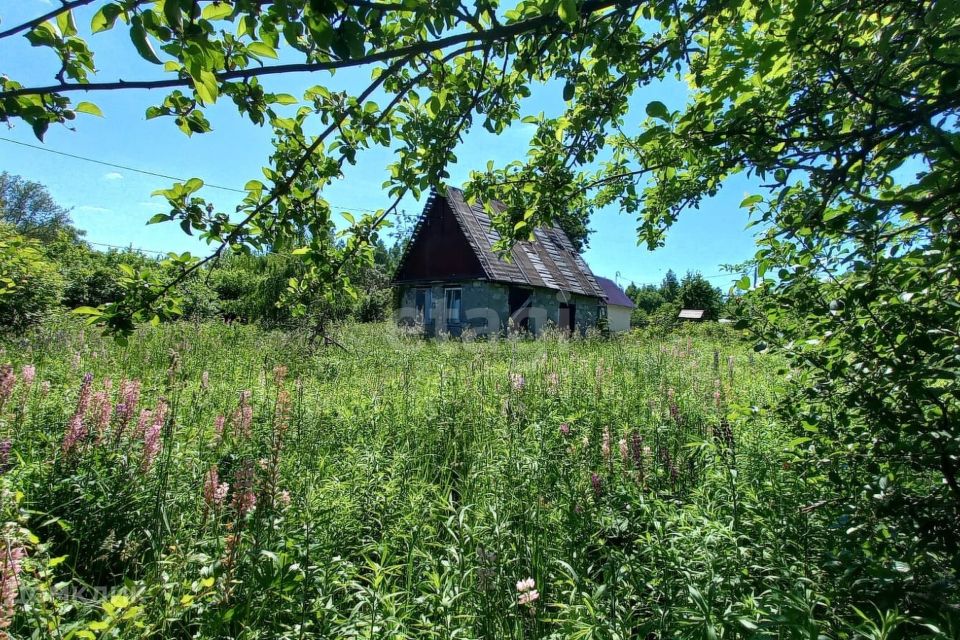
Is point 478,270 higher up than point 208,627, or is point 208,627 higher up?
point 478,270

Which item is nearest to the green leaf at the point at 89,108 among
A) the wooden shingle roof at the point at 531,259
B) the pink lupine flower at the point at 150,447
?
the pink lupine flower at the point at 150,447

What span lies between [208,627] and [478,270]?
15.9 m

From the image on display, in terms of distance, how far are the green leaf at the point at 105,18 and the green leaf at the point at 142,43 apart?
0.05m

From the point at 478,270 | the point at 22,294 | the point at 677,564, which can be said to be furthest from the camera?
the point at 478,270

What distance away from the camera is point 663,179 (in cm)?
311

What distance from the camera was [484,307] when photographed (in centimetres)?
1734

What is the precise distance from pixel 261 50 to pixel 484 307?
16.0 meters

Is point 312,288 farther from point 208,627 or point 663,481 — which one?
point 663,481

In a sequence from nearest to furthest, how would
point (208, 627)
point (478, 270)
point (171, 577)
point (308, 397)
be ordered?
point (208, 627) → point (171, 577) → point (308, 397) → point (478, 270)

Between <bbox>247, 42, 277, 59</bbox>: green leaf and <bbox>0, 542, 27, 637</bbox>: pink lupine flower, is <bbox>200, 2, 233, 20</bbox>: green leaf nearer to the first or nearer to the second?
<bbox>247, 42, 277, 59</bbox>: green leaf

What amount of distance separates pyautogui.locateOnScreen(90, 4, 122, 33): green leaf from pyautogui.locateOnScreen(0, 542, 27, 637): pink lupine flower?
1602 mm

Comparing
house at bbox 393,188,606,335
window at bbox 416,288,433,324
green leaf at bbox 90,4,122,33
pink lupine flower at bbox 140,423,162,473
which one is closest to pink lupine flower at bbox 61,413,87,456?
pink lupine flower at bbox 140,423,162,473

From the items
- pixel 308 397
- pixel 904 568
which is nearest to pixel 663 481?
pixel 904 568

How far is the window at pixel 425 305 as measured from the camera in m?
19.2
